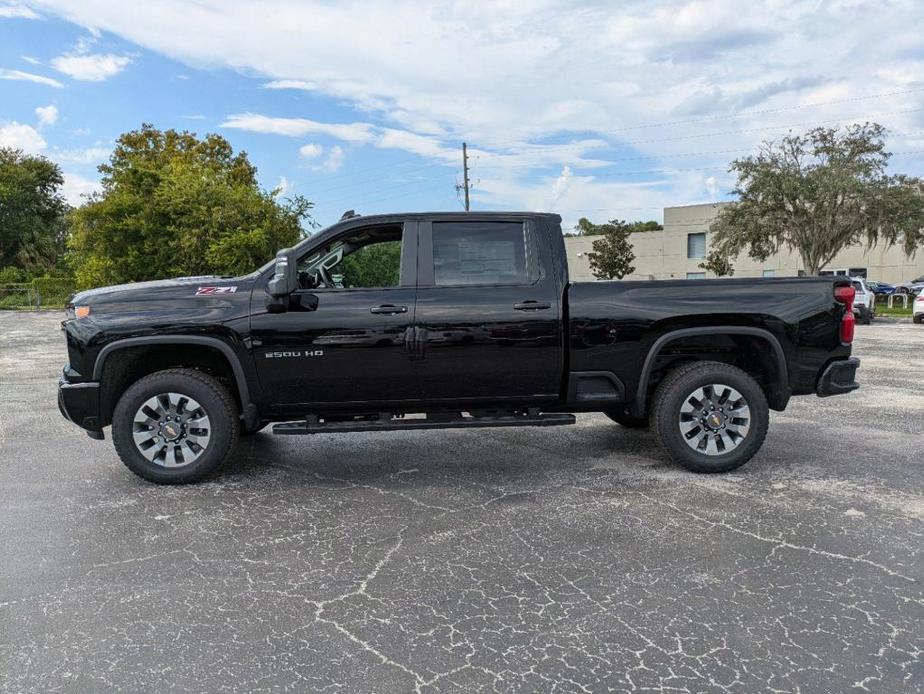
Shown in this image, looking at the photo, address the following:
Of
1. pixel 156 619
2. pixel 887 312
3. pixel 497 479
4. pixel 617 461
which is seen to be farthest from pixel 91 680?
pixel 887 312

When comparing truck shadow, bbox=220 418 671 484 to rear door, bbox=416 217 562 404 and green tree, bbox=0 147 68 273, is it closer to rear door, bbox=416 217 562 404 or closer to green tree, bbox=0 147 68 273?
rear door, bbox=416 217 562 404

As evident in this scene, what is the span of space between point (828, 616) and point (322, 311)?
3.49 meters

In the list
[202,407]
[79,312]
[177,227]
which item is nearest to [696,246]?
[177,227]

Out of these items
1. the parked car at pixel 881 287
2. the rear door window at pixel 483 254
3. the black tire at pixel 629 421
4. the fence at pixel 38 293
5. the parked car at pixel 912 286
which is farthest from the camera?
the parked car at pixel 881 287

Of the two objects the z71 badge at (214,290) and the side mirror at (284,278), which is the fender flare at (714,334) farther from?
the z71 badge at (214,290)

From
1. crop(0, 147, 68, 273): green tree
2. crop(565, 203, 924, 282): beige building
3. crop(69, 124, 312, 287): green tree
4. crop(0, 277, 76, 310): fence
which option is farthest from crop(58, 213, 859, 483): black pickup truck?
crop(0, 147, 68, 273): green tree

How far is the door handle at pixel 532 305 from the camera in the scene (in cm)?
510

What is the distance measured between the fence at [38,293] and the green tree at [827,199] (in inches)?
1335

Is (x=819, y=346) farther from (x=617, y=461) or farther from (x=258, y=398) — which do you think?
(x=258, y=398)

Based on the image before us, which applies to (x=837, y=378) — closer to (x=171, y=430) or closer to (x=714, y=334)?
(x=714, y=334)

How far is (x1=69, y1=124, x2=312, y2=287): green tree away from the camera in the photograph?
1077 inches

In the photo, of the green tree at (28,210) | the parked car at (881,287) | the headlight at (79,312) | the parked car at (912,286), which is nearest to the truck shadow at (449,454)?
the headlight at (79,312)

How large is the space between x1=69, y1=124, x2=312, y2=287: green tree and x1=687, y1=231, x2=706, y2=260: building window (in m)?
33.8

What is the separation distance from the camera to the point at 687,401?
5.25m
